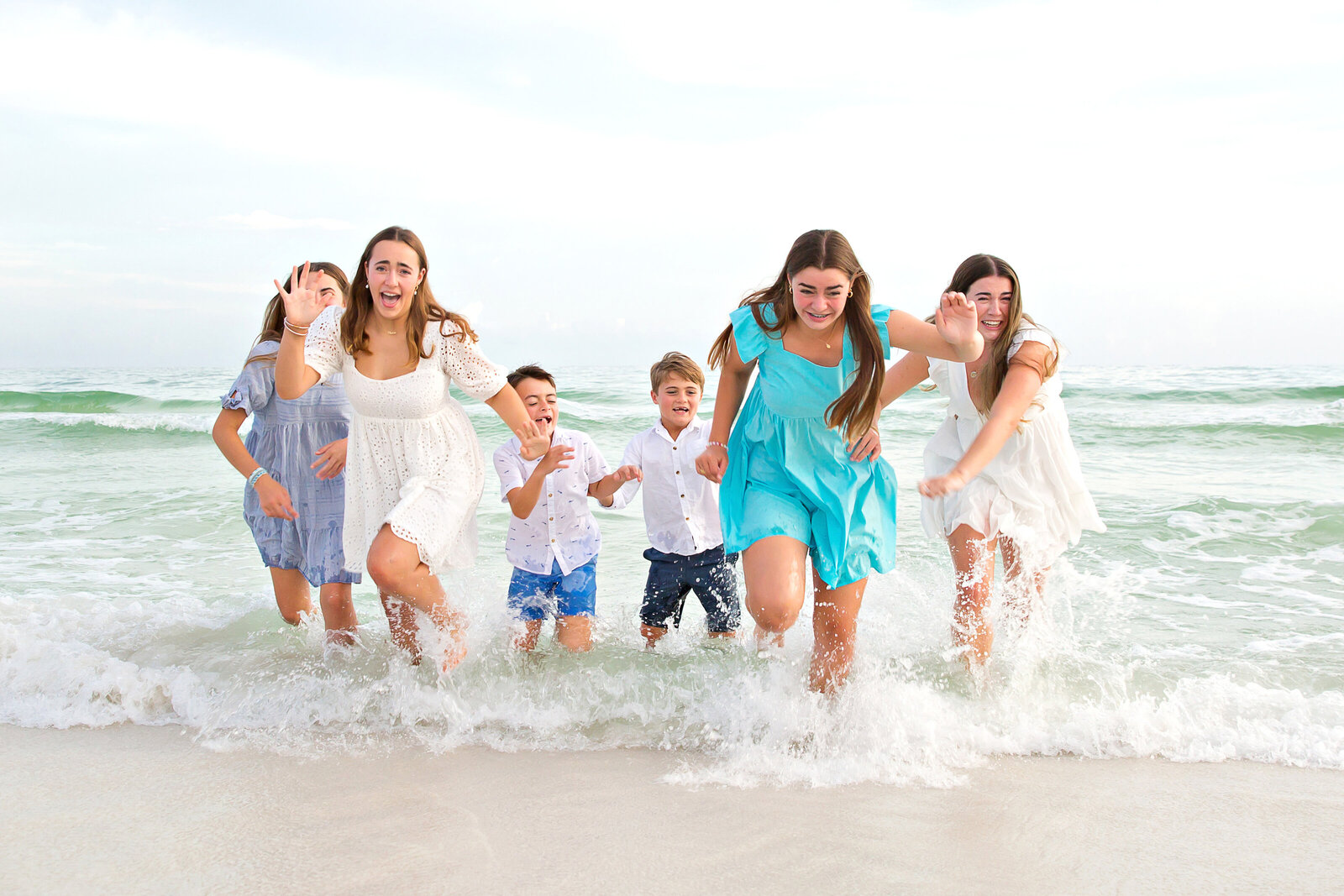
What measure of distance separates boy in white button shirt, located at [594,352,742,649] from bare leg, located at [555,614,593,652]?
33 cm

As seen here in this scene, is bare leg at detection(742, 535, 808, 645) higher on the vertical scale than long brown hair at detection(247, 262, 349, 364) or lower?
lower

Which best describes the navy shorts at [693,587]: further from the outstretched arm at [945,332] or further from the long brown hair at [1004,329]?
the outstretched arm at [945,332]

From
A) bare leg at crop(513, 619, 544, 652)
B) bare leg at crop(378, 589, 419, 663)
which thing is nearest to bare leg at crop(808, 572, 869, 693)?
bare leg at crop(513, 619, 544, 652)

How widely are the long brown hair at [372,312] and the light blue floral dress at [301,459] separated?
75cm

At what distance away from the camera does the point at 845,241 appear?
350cm

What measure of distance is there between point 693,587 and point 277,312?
2.59 metres

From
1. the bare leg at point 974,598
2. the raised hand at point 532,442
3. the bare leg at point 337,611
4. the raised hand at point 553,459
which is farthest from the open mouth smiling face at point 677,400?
the bare leg at point 337,611

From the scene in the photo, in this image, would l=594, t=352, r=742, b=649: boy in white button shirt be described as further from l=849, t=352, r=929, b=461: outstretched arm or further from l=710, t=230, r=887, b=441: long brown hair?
l=710, t=230, r=887, b=441: long brown hair

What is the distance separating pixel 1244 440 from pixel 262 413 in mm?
14160

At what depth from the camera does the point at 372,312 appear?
395 cm

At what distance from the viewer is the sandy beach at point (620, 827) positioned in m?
2.66

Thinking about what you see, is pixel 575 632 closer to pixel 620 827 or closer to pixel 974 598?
pixel 620 827

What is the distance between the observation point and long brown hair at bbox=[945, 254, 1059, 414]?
4.09m

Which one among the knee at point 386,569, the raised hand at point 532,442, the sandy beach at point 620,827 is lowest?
the sandy beach at point 620,827
